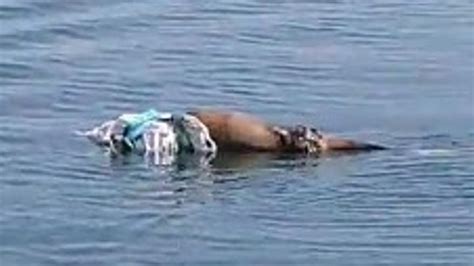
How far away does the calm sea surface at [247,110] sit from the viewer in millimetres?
7672

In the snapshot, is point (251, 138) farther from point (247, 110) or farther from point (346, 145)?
point (247, 110)

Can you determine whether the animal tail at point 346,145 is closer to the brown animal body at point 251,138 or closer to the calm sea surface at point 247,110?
the brown animal body at point 251,138

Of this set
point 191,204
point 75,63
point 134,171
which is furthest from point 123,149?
point 75,63

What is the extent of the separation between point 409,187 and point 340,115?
5.07ft

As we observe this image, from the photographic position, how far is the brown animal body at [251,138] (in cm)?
922

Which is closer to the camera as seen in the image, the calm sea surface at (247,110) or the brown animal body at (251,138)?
the calm sea surface at (247,110)

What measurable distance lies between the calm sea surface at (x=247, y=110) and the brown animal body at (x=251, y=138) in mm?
124

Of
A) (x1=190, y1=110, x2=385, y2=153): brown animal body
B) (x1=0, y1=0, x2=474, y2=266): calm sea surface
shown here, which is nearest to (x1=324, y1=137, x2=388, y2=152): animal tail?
(x1=190, y1=110, x2=385, y2=153): brown animal body

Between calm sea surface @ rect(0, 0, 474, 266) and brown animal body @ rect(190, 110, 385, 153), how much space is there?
0.12m

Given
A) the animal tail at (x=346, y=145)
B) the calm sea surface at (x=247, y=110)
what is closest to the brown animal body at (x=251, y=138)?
the animal tail at (x=346, y=145)

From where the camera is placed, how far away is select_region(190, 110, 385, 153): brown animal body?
9219 millimetres

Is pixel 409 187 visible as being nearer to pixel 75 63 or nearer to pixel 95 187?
pixel 95 187

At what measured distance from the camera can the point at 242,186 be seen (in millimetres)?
8570

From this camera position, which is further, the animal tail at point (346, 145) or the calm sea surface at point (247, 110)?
the animal tail at point (346, 145)
